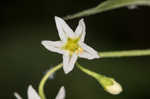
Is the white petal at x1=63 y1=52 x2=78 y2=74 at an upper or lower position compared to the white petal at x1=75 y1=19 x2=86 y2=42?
lower

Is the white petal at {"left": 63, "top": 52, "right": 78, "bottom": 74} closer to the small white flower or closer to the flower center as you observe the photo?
the flower center

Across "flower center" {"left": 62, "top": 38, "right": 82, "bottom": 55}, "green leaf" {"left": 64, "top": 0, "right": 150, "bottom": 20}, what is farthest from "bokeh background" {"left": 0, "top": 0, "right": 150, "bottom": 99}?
"green leaf" {"left": 64, "top": 0, "right": 150, "bottom": 20}

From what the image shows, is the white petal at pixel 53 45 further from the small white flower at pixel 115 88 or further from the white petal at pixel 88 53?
the small white flower at pixel 115 88

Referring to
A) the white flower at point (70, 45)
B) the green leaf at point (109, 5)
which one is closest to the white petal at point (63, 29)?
the white flower at point (70, 45)

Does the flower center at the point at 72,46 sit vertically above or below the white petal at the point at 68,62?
above

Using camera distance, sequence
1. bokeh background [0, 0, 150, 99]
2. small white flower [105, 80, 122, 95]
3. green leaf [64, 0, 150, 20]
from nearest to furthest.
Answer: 1. green leaf [64, 0, 150, 20]
2. small white flower [105, 80, 122, 95]
3. bokeh background [0, 0, 150, 99]

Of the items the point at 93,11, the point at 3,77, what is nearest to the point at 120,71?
the point at 3,77

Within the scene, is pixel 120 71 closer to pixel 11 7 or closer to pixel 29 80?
pixel 29 80

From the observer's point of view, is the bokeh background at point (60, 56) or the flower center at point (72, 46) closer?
the flower center at point (72, 46)

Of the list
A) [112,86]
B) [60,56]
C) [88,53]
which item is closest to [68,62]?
[88,53]
